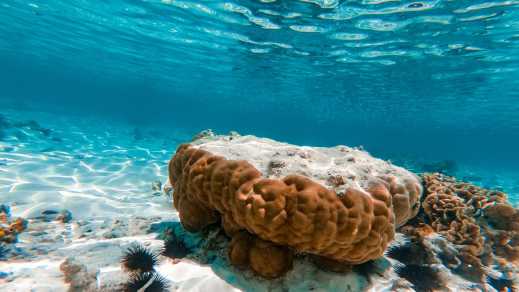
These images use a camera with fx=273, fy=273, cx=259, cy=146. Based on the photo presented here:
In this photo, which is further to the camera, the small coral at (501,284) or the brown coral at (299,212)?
the small coral at (501,284)

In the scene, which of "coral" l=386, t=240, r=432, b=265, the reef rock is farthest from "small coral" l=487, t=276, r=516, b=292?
the reef rock

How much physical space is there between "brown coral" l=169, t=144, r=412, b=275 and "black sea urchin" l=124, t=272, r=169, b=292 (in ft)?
2.91

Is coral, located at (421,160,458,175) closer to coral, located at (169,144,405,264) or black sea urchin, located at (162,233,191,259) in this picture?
coral, located at (169,144,405,264)

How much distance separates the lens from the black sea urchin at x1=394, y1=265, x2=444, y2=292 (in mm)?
3688

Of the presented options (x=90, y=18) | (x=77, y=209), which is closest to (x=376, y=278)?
(x=77, y=209)

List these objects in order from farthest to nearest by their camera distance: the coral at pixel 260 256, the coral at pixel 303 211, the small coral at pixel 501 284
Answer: the small coral at pixel 501 284, the coral at pixel 260 256, the coral at pixel 303 211

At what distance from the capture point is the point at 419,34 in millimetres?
15656

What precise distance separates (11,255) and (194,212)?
2.59 metres

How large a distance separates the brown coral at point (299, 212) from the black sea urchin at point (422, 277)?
93cm

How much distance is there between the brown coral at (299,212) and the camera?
296cm

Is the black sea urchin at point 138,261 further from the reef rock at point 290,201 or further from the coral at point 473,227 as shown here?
the coral at point 473,227

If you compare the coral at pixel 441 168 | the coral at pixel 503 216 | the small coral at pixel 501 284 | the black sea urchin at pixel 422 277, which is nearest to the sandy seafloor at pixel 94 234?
the black sea urchin at pixel 422 277

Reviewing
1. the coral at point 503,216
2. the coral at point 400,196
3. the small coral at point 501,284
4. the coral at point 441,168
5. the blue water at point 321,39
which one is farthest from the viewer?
the coral at point 441,168

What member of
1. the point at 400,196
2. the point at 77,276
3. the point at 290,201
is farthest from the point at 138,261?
the point at 400,196
